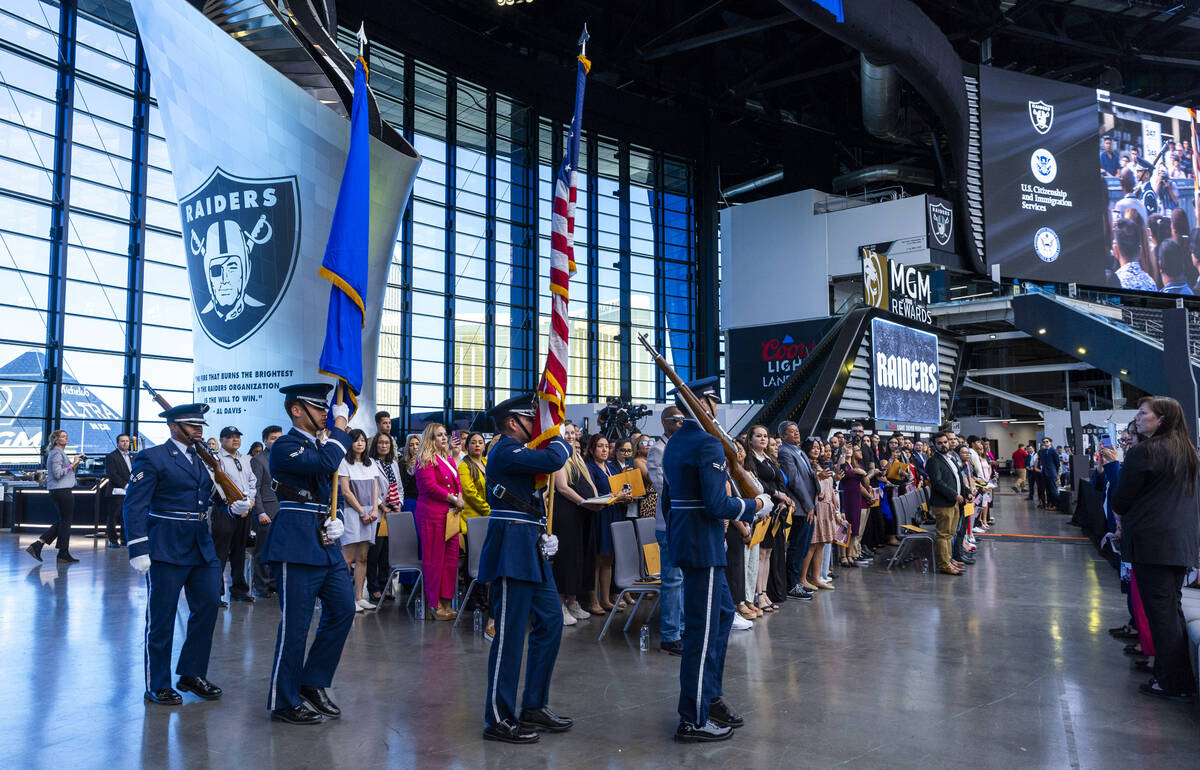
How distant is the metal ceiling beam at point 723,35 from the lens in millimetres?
22425

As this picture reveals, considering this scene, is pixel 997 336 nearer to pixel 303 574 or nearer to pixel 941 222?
pixel 941 222

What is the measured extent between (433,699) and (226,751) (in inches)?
42.2

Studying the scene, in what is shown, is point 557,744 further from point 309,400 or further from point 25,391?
point 25,391

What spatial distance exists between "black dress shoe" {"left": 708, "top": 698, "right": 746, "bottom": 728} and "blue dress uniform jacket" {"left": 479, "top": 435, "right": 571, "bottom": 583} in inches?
37.3

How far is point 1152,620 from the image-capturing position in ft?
14.2

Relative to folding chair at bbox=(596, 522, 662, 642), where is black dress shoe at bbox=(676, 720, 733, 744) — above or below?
below

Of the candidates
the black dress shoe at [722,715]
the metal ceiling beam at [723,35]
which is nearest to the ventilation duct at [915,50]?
the metal ceiling beam at [723,35]

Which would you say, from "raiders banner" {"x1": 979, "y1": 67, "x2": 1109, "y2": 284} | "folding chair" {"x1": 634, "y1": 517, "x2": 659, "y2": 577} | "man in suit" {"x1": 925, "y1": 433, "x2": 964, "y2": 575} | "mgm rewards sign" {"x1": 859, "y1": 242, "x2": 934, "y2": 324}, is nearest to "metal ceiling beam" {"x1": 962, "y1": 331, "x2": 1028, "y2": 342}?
"raiders banner" {"x1": 979, "y1": 67, "x2": 1109, "y2": 284}

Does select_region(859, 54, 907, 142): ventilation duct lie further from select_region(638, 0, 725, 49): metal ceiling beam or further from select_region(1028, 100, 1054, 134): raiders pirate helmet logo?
select_region(638, 0, 725, 49): metal ceiling beam

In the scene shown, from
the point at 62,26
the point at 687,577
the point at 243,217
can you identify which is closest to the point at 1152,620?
the point at 687,577

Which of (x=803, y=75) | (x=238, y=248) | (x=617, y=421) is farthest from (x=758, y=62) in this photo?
(x=238, y=248)

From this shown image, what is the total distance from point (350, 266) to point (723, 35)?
2084 cm

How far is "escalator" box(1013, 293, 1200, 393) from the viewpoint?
2272 centimetres

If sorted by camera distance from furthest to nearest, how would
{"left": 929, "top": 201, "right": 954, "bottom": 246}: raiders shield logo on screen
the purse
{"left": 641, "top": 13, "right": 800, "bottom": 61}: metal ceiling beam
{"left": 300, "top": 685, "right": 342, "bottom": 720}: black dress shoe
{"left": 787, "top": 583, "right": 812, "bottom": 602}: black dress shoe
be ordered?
1. {"left": 929, "top": 201, "right": 954, "bottom": 246}: raiders shield logo on screen
2. {"left": 641, "top": 13, "right": 800, "bottom": 61}: metal ceiling beam
3. {"left": 787, "top": 583, "right": 812, "bottom": 602}: black dress shoe
4. the purse
5. {"left": 300, "top": 685, "right": 342, "bottom": 720}: black dress shoe
